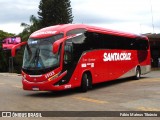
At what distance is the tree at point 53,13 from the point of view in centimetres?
6631

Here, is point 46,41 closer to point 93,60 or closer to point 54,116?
point 93,60

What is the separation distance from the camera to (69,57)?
17.8 metres

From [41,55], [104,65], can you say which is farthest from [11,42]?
[41,55]

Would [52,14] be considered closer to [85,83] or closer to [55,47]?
[85,83]

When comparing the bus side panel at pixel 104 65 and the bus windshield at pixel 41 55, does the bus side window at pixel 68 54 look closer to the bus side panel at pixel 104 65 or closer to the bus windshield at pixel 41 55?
the bus windshield at pixel 41 55

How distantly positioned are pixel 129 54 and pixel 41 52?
958cm

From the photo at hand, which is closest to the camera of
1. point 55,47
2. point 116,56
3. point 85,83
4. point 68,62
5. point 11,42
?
point 55,47

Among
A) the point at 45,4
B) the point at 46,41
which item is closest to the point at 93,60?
the point at 46,41

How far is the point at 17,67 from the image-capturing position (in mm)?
69750

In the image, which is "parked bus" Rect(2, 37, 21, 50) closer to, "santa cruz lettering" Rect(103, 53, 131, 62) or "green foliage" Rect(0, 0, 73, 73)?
"green foliage" Rect(0, 0, 73, 73)

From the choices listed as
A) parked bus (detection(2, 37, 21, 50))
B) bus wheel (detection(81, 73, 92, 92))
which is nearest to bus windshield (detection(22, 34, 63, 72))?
bus wheel (detection(81, 73, 92, 92))

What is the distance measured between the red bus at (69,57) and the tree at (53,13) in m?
43.3

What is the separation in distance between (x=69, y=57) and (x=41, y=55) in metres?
1.30

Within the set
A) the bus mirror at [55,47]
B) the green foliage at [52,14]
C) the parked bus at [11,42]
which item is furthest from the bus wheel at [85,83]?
the green foliage at [52,14]
